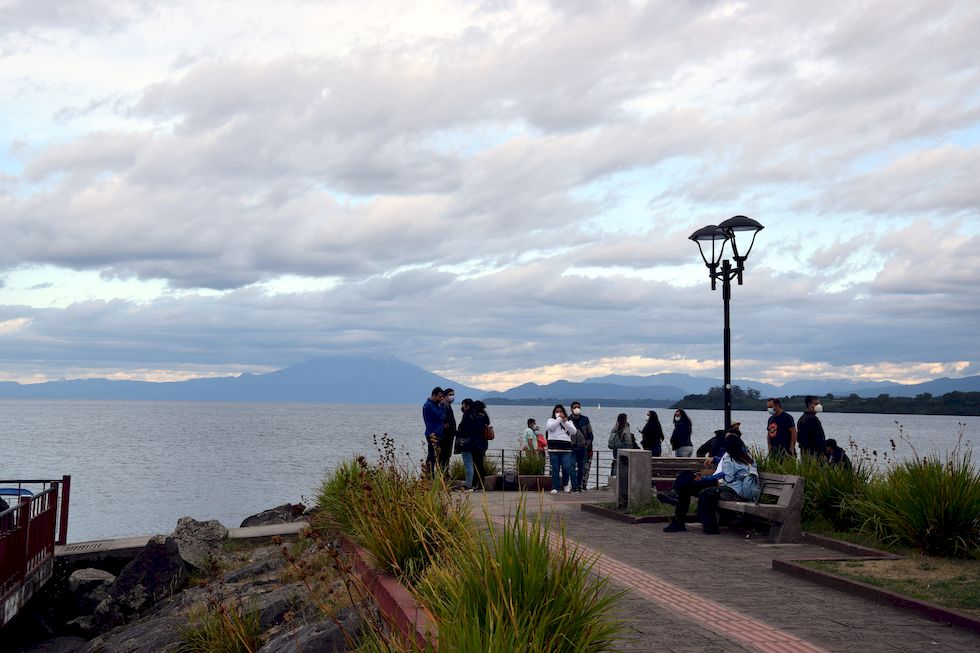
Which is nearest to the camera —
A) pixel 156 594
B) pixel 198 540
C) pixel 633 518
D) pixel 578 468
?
pixel 633 518

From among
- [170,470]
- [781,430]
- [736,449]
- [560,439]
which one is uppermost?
[781,430]

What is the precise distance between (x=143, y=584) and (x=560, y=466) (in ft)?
30.2

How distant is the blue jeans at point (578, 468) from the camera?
2091 cm

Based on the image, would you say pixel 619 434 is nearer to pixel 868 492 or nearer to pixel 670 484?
pixel 670 484

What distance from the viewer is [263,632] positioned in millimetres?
9367

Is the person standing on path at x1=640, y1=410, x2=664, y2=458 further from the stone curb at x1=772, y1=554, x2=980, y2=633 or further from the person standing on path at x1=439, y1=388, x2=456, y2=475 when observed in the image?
the stone curb at x1=772, y1=554, x2=980, y2=633

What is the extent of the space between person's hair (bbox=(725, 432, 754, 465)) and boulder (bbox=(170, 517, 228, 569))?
7.67 metres

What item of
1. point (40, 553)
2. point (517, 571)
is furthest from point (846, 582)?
point (40, 553)

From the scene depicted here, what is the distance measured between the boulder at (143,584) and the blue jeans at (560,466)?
27.9ft

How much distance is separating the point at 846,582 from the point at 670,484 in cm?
984

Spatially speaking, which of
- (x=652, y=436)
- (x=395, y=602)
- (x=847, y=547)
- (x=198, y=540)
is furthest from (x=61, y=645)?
(x=652, y=436)

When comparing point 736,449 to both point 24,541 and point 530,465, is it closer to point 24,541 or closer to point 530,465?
point 530,465

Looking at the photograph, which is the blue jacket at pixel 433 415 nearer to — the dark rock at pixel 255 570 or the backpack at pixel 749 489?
the dark rock at pixel 255 570

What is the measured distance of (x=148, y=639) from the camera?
1084 cm
